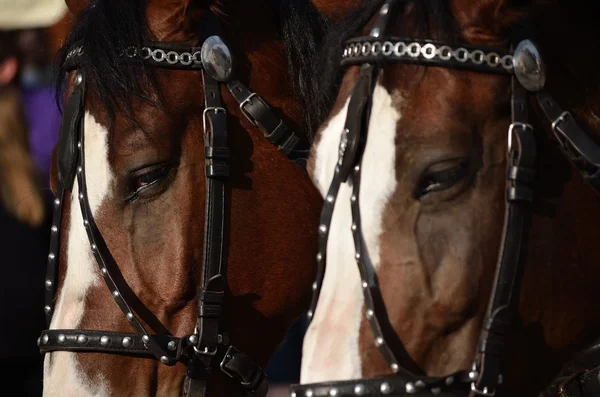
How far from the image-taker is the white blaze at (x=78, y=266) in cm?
304

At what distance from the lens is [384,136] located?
2.36m

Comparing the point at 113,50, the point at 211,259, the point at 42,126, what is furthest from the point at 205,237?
the point at 42,126

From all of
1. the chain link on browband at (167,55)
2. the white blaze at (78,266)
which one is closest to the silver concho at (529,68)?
the chain link on browband at (167,55)

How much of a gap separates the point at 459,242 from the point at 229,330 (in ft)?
3.52

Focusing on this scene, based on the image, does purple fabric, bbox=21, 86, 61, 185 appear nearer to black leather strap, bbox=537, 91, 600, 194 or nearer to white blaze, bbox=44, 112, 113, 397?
white blaze, bbox=44, 112, 113, 397

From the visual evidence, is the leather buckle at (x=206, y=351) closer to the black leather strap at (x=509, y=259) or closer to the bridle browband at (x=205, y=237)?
the bridle browband at (x=205, y=237)

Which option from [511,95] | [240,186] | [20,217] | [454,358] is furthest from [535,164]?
[20,217]

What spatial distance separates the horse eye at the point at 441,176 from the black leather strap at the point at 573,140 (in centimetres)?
26

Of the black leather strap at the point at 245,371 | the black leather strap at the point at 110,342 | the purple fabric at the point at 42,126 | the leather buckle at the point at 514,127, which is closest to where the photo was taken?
the leather buckle at the point at 514,127

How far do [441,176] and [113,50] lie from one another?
1329 mm

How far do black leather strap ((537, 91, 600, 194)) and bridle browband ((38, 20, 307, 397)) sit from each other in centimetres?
102

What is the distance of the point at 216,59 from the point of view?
319 cm

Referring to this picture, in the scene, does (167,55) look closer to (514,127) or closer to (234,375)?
(234,375)

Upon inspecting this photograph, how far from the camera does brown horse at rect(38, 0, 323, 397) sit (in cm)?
306
